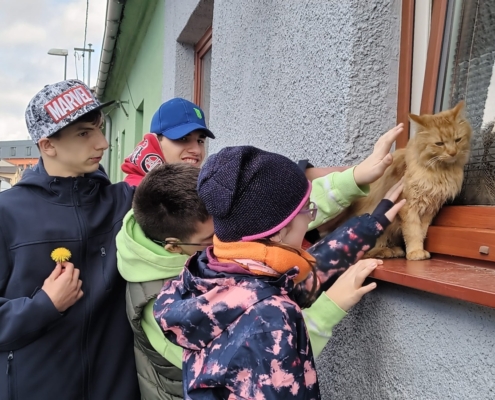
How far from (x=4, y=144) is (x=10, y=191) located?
4943 centimetres

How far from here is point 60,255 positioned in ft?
5.10

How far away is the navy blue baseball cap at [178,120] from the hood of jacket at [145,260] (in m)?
0.94

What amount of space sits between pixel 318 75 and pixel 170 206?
0.91 metres

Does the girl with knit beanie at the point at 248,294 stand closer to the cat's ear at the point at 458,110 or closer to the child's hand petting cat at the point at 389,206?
the child's hand petting cat at the point at 389,206

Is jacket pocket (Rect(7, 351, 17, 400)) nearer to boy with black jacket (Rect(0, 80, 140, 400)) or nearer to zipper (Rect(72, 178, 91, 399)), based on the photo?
boy with black jacket (Rect(0, 80, 140, 400))

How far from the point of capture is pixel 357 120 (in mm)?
1703

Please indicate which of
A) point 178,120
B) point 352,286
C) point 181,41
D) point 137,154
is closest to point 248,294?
point 352,286

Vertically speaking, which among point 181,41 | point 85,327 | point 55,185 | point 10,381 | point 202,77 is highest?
point 181,41

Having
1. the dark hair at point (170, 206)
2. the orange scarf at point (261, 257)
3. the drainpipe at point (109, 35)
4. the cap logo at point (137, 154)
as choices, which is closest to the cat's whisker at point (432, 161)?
the orange scarf at point (261, 257)

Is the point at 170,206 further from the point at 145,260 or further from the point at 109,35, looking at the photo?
the point at 109,35

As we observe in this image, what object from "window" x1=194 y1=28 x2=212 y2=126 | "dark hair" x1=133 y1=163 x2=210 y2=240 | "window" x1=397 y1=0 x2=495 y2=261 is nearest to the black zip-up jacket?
"dark hair" x1=133 y1=163 x2=210 y2=240

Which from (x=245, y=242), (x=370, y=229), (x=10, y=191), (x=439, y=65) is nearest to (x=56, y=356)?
(x=10, y=191)

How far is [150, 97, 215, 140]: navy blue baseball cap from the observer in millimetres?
2328

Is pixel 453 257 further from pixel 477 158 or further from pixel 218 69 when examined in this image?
pixel 218 69
